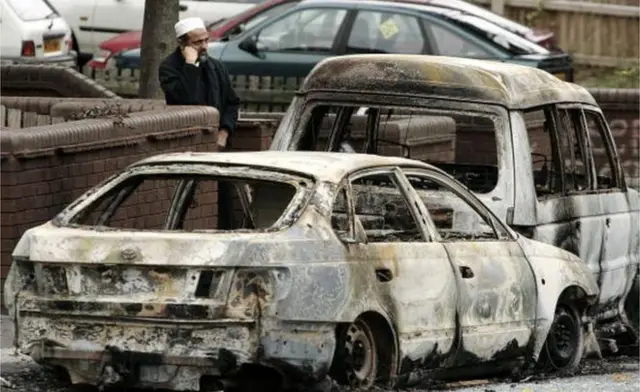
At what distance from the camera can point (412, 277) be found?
415 inches

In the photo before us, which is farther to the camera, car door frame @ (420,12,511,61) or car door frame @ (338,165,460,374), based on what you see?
car door frame @ (420,12,511,61)

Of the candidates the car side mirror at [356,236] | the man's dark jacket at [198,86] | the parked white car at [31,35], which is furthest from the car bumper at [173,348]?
the parked white car at [31,35]

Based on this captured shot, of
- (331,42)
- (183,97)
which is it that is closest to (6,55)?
(331,42)

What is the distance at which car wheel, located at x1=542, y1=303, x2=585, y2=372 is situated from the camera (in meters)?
12.2

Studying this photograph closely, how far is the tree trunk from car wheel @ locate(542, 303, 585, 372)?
5863 millimetres

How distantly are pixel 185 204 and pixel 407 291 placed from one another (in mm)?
1471

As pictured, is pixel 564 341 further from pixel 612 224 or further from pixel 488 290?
pixel 612 224

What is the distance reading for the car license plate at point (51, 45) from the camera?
2405cm

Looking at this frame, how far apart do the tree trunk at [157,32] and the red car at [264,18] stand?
6165mm

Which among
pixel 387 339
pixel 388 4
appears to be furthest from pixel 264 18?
pixel 387 339

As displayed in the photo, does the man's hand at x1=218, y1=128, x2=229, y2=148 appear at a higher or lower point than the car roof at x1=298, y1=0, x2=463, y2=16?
lower

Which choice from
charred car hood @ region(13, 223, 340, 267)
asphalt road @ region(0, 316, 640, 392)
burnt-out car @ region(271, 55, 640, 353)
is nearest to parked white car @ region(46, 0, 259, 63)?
burnt-out car @ region(271, 55, 640, 353)

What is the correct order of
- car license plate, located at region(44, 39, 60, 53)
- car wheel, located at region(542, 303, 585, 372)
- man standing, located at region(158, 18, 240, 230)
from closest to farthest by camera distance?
1. car wheel, located at region(542, 303, 585, 372)
2. man standing, located at region(158, 18, 240, 230)
3. car license plate, located at region(44, 39, 60, 53)

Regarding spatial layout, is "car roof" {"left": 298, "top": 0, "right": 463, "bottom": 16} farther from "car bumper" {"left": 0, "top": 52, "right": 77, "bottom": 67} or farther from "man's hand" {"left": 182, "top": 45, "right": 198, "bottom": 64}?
"man's hand" {"left": 182, "top": 45, "right": 198, "bottom": 64}
